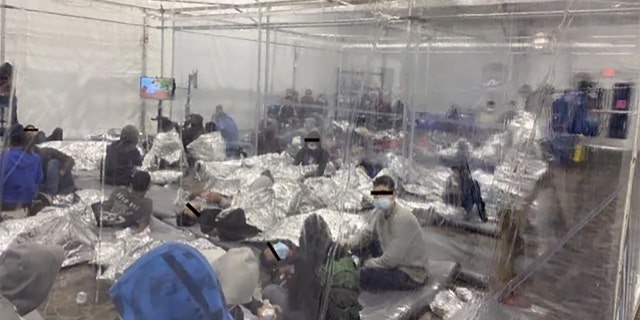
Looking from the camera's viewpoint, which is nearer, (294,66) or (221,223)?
(221,223)

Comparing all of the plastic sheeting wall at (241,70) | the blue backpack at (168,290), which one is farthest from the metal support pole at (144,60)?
the blue backpack at (168,290)

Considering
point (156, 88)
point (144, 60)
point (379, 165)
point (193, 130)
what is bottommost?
point (379, 165)

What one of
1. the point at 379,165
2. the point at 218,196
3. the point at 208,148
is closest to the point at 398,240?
the point at 379,165

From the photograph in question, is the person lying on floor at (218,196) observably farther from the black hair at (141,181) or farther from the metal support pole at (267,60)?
the metal support pole at (267,60)

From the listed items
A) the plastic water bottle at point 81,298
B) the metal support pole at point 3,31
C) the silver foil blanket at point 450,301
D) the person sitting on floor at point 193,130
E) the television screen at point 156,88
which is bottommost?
the silver foil blanket at point 450,301

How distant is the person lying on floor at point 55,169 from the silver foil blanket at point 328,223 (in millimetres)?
849

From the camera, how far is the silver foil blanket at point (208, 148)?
10.8 feet

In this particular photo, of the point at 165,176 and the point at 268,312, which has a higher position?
the point at 165,176

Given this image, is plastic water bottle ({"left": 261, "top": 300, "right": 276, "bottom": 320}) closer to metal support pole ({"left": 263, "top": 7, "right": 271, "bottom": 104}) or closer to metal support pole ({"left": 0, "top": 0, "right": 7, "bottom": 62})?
metal support pole ({"left": 0, "top": 0, "right": 7, "bottom": 62})

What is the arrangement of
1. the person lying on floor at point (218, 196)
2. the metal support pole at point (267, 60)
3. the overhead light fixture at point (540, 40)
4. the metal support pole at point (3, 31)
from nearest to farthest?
the metal support pole at point (3, 31), the overhead light fixture at point (540, 40), the person lying on floor at point (218, 196), the metal support pole at point (267, 60)

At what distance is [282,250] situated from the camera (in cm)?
206

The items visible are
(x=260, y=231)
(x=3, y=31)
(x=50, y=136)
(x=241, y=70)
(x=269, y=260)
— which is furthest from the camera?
(x=241, y=70)

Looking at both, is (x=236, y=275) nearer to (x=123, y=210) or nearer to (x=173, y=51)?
(x=123, y=210)

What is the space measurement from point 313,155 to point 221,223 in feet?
2.55
